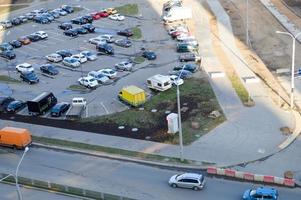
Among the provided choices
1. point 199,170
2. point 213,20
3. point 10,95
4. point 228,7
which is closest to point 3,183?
point 199,170

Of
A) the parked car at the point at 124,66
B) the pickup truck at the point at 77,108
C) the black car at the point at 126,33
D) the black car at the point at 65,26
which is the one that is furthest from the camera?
the black car at the point at 65,26

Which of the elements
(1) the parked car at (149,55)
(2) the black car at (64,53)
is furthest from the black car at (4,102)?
(1) the parked car at (149,55)

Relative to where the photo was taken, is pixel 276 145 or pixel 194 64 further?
pixel 194 64

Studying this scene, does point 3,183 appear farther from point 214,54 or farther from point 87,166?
point 214,54

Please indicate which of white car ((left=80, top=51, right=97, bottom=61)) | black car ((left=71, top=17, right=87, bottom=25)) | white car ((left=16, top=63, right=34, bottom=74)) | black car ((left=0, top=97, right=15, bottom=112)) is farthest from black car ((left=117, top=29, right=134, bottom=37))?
black car ((left=0, top=97, right=15, bottom=112))

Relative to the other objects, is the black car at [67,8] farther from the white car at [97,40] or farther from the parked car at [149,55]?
the parked car at [149,55]
